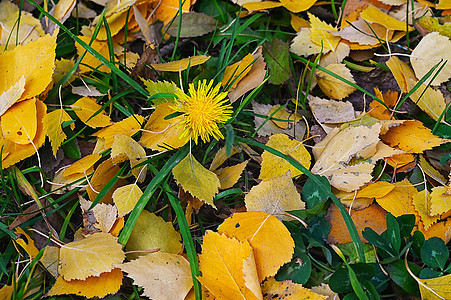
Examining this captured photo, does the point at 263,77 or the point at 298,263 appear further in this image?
the point at 263,77

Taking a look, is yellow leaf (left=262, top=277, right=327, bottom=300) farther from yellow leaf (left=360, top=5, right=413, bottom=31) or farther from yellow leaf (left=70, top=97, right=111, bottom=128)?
yellow leaf (left=360, top=5, right=413, bottom=31)

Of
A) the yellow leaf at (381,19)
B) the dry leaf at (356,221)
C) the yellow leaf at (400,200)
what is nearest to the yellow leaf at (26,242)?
the dry leaf at (356,221)

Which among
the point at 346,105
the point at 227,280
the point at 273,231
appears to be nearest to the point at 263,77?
the point at 346,105

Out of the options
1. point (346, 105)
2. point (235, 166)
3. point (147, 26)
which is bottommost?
point (235, 166)

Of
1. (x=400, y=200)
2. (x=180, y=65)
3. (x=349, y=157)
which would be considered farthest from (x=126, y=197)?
(x=400, y=200)

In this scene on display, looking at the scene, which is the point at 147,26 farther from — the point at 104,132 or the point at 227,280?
the point at 227,280

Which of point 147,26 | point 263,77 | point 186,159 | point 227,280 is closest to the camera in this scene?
point 227,280
